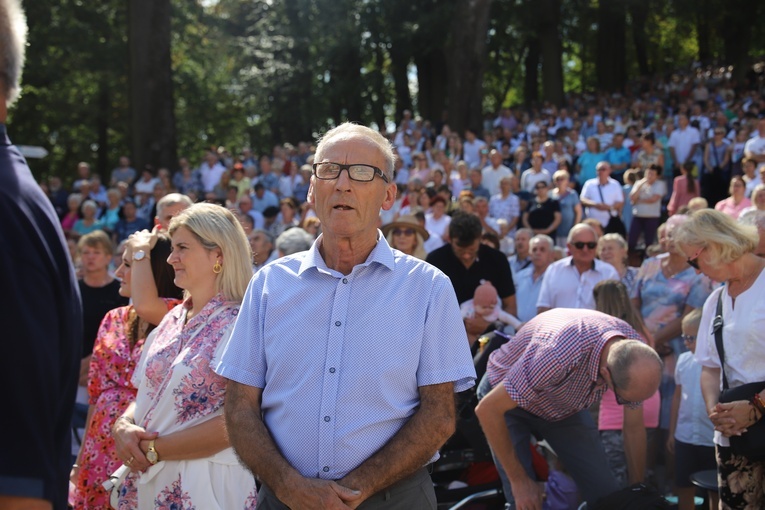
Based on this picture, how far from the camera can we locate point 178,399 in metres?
3.34

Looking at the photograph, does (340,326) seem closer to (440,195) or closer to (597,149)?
(440,195)

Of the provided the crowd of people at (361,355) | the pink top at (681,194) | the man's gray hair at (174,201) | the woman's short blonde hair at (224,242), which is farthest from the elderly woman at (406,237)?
the pink top at (681,194)

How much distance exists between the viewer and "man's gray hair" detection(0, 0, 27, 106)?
178 cm

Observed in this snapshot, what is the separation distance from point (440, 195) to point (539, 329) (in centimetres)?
702

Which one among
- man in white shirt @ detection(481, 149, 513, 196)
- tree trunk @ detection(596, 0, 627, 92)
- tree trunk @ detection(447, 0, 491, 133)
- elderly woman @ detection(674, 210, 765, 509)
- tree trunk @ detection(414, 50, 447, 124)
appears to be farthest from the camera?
tree trunk @ detection(596, 0, 627, 92)

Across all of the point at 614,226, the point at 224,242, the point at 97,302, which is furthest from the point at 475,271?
the point at 614,226

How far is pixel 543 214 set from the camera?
12.0m

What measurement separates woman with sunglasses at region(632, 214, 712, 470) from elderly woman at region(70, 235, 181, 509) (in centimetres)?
388

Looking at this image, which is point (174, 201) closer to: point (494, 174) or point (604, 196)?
point (604, 196)

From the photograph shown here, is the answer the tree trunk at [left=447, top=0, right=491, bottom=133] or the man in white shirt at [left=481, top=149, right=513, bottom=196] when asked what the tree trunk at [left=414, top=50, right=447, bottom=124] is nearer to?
the tree trunk at [left=447, top=0, right=491, bottom=133]

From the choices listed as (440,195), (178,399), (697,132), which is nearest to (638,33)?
(697,132)

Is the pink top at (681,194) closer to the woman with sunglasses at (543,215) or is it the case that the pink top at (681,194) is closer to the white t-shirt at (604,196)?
the white t-shirt at (604,196)

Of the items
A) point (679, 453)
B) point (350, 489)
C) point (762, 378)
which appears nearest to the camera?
point (350, 489)

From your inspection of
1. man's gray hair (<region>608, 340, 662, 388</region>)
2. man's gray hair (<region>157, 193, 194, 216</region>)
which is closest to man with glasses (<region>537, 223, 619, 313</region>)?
man's gray hair (<region>608, 340, 662, 388</region>)
